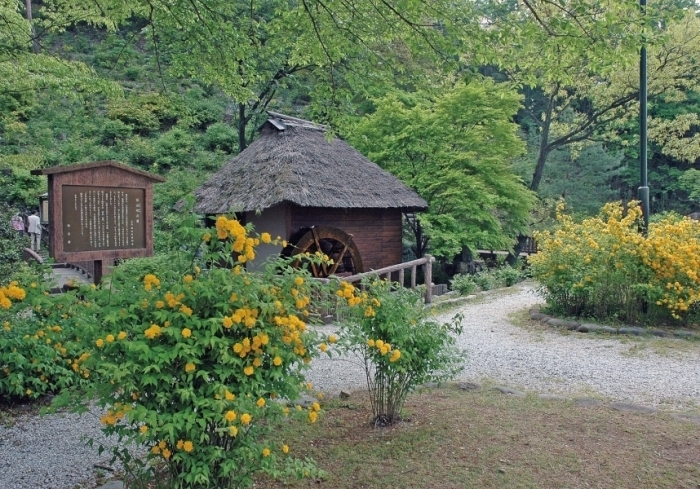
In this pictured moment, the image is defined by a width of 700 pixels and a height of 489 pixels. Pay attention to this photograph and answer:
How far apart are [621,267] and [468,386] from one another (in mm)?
3814

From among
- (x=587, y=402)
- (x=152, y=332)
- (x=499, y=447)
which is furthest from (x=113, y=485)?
(x=587, y=402)

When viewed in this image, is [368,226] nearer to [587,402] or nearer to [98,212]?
[98,212]

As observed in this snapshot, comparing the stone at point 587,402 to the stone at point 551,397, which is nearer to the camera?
the stone at point 587,402

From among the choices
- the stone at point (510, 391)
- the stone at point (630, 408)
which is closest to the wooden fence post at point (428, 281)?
the stone at point (510, 391)

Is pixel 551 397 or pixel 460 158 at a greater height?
pixel 460 158

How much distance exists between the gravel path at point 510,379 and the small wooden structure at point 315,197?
160 inches

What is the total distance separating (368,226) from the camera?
13.3 meters

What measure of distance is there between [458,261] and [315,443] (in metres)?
13.5

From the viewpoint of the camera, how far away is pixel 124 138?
76.7 ft

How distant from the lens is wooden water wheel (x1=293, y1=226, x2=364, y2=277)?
37.3 ft

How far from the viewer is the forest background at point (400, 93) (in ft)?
15.5

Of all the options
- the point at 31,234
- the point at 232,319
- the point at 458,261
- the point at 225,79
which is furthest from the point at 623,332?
the point at 31,234

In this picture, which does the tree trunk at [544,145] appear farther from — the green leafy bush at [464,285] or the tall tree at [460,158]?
the green leafy bush at [464,285]

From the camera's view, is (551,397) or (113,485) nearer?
(113,485)
